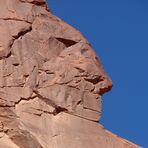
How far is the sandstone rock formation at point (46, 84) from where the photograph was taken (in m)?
16.6

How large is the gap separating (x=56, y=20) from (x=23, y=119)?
168 inches

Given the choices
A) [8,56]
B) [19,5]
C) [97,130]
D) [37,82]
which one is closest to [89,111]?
[97,130]

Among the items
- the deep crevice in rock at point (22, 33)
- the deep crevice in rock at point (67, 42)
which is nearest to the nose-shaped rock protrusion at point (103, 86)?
the deep crevice in rock at point (67, 42)

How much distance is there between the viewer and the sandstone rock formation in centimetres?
1664

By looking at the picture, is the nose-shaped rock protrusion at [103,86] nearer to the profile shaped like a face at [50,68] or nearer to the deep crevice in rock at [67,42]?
the profile shaped like a face at [50,68]

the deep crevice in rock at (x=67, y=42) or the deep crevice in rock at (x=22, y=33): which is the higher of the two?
the deep crevice in rock at (x=67, y=42)

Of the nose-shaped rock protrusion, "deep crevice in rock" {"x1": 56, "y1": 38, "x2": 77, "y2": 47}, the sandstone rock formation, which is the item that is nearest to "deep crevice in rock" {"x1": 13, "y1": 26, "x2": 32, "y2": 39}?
the sandstone rock formation

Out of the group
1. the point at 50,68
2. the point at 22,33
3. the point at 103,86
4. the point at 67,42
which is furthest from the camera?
the point at 67,42

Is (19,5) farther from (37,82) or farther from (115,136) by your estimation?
(115,136)

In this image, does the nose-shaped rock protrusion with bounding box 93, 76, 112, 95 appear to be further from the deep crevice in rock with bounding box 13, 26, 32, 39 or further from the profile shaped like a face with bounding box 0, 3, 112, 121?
the deep crevice in rock with bounding box 13, 26, 32, 39

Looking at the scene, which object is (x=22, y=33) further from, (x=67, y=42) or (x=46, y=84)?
(x=46, y=84)

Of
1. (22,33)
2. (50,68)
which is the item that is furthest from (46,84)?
(22,33)

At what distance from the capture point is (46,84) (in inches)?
691

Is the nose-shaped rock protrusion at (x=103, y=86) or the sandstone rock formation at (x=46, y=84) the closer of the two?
the sandstone rock formation at (x=46, y=84)
